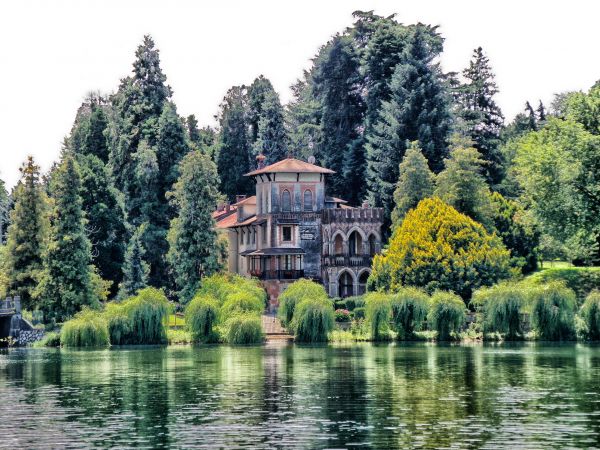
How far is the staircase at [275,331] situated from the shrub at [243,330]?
386cm

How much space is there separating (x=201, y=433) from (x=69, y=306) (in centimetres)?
5647

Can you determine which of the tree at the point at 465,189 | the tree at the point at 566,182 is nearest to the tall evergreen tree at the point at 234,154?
the tree at the point at 465,189

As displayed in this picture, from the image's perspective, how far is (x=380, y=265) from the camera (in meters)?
100

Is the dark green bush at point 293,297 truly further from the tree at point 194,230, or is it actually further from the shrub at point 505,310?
the tree at point 194,230

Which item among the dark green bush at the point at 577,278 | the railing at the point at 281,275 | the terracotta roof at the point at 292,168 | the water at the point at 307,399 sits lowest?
the water at the point at 307,399

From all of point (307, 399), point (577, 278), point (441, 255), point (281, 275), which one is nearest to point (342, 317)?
point (441, 255)

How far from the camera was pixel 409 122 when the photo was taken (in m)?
119

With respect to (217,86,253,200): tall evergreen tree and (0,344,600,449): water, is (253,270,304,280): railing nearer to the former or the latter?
(217,86,253,200): tall evergreen tree

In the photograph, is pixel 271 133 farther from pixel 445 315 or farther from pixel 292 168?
pixel 445 315

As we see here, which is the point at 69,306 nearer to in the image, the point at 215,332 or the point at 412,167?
the point at 215,332

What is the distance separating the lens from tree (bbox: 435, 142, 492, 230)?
105938 millimetres

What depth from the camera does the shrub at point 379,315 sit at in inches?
3420

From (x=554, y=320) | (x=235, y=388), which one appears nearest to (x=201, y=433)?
(x=235, y=388)

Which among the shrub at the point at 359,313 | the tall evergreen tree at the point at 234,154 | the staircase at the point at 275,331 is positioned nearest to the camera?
the staircase at the point at 275,331
